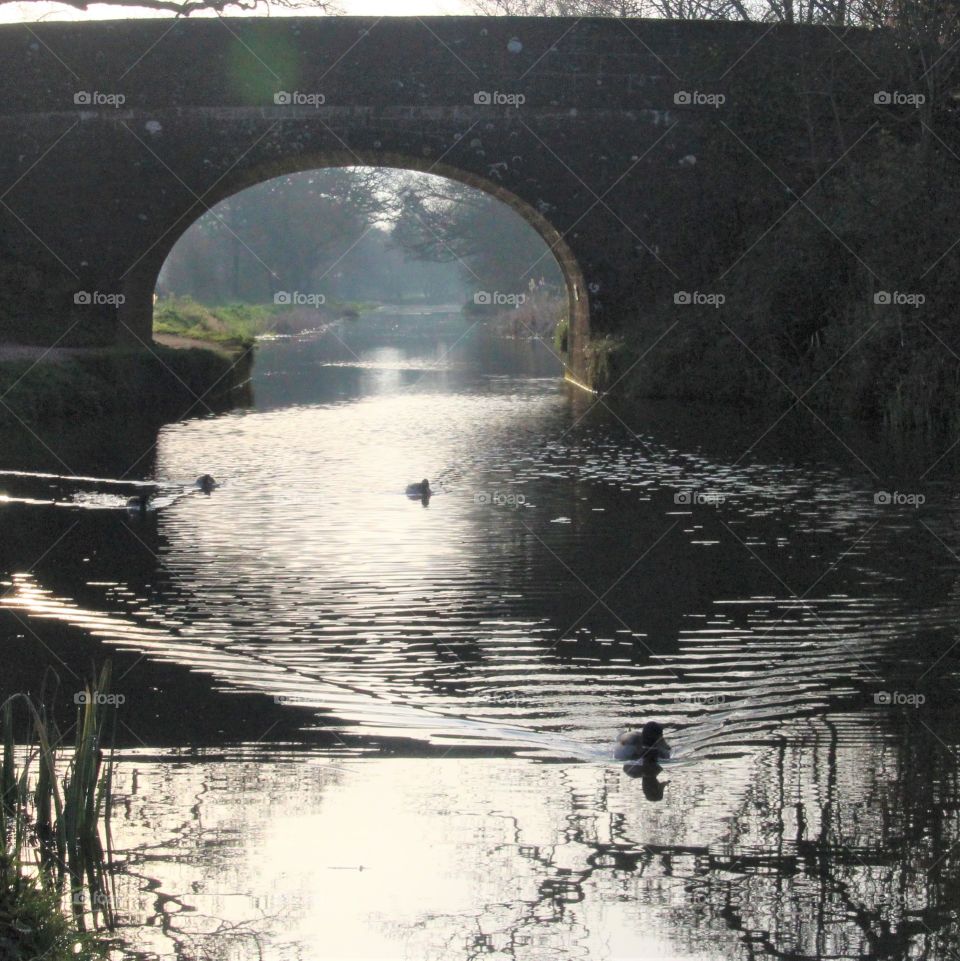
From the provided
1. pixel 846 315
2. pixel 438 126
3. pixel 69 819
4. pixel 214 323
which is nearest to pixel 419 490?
pixel 846 315

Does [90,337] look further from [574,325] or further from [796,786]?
[796,786]

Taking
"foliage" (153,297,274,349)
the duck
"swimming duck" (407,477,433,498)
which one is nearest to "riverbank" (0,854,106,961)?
the duck

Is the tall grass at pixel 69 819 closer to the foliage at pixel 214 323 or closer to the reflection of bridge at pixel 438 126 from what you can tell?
the reflection of bridge at pixel 438 126

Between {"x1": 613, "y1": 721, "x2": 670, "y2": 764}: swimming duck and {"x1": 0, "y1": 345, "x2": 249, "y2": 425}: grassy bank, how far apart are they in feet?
41.4

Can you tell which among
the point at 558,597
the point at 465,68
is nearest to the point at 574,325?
the point at 465,68

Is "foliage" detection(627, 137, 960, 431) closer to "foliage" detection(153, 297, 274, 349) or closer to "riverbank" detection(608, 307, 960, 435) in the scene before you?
"riverbank" detection(608, 307, 960, 435)

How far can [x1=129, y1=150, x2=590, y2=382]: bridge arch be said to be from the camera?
23250 millimetres

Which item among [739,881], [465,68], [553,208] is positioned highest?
[465,68]

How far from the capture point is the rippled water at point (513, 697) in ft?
14.3

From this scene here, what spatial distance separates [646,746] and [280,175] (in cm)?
1964

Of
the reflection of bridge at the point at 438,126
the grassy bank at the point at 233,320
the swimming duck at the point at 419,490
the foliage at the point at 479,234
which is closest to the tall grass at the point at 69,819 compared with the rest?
the swimming duck at the point at 419,490

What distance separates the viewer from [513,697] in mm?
6500

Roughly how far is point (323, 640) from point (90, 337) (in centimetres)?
1647

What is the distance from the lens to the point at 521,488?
42.4ft
